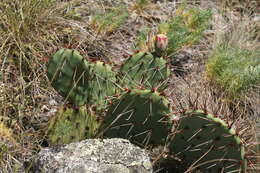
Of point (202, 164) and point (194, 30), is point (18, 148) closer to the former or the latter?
point (202, 164)

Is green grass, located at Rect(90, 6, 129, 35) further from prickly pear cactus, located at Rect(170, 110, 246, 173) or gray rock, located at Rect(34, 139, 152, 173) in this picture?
gray rock, located at Rect(34, 139, 152, 173)

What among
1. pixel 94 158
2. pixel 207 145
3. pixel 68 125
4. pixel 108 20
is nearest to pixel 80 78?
pixel 68 125

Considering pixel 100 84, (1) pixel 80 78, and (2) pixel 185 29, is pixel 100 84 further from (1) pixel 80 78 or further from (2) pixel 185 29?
(2) pixel 185 29

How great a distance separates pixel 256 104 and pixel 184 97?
61 centimetres

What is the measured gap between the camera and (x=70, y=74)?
2.58 meters

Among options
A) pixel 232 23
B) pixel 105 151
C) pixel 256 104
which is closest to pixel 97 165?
pixel 105 151

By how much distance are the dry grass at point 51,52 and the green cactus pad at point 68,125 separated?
0.50 feet

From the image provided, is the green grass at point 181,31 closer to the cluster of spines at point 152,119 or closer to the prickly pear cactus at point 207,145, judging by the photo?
the cluster of spines at point 152,119

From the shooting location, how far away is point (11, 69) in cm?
315

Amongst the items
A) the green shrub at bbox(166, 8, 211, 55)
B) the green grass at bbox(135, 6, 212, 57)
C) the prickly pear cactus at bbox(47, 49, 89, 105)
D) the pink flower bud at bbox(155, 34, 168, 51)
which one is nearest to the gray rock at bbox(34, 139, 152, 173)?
the prickly pear cactus at bbox(47, 49, 89, 105)

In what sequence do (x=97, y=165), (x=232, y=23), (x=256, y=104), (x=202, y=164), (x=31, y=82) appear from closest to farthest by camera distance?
(x=97, y=165) < (x=202, y=164) < (x=31, y=82) < (x=256, y=104) < (x=232, y=23)

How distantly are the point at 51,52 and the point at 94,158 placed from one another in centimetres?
133

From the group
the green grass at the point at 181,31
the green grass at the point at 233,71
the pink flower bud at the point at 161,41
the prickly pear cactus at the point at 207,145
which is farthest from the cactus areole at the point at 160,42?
the green grass at the point at 233,71

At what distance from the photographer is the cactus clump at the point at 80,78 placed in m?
2.52
